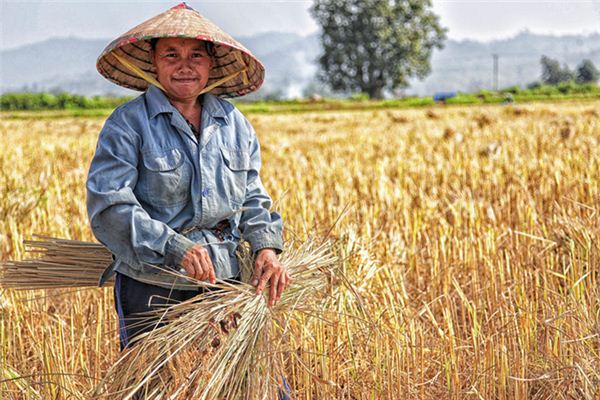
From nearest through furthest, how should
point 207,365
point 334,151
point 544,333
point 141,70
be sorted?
point 207,365 → point 141,70 → point 544,333 → point 334,151

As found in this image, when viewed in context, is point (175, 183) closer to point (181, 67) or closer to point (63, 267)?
point (181, 67)

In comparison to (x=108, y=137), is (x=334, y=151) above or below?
below

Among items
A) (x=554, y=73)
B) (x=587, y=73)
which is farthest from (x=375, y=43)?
(x=554, y=73)

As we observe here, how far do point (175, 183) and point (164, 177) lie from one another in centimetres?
3

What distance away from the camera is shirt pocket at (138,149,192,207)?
5.91 ft

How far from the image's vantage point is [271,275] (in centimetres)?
177

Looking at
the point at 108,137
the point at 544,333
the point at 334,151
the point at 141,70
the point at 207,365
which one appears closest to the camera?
the point at 207,365

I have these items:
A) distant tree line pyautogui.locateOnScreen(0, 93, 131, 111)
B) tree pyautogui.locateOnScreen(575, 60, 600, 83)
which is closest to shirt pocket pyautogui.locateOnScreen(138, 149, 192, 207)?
distant tree line pyautogui.locateOnScreen(0, 93, 131, 111)

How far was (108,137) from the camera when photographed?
1.79m

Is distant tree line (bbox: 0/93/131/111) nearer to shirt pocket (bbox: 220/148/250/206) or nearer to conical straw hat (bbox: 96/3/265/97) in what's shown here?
conical straw hat (bbox: 96/3/265/97)

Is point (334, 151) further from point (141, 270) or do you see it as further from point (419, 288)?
point (141, 270)

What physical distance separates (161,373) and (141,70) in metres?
0.73

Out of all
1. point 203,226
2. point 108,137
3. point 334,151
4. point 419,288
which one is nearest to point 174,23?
point 108,137

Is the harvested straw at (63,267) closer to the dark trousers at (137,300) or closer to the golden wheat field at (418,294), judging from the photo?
the golden wheat field at (418,294)
